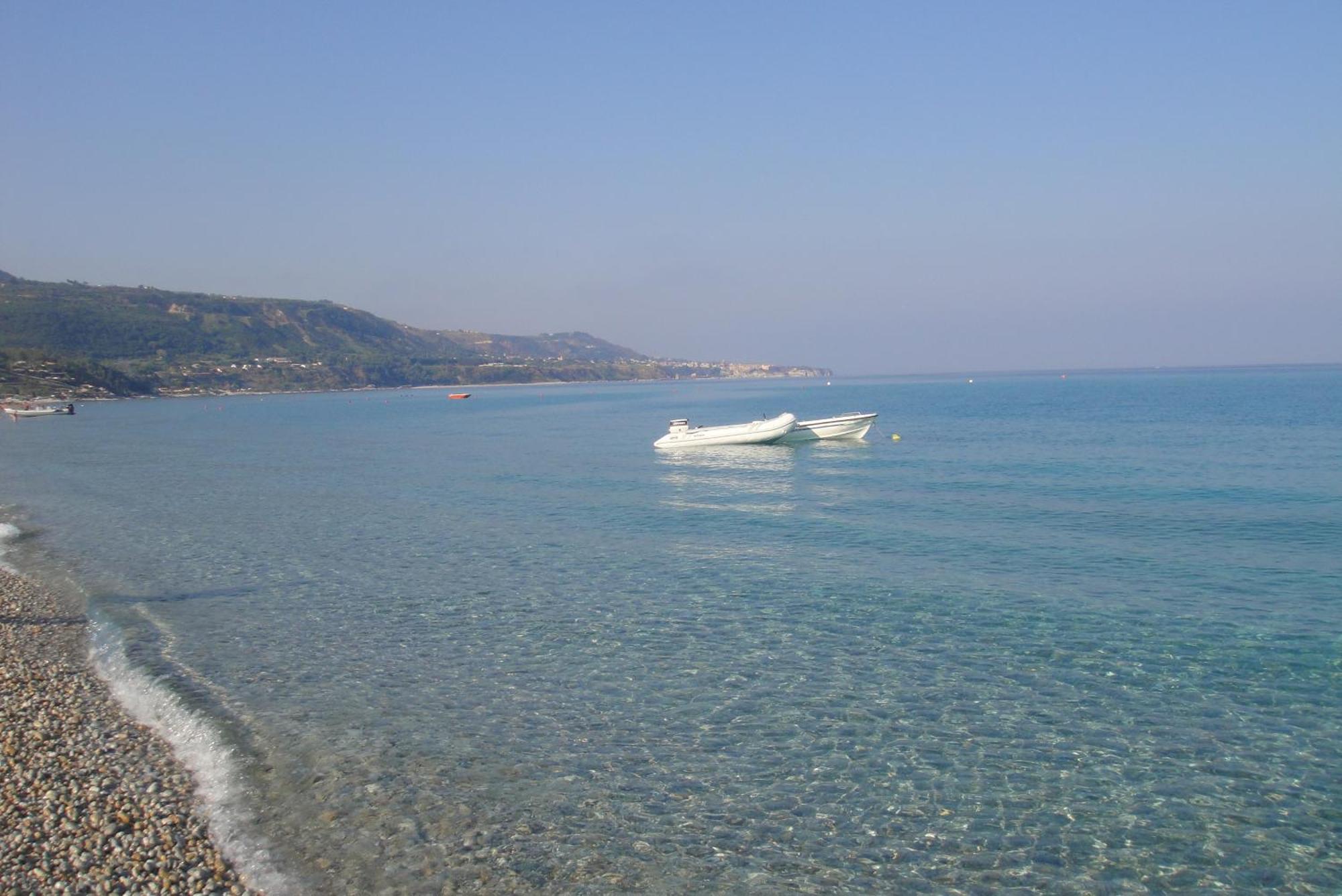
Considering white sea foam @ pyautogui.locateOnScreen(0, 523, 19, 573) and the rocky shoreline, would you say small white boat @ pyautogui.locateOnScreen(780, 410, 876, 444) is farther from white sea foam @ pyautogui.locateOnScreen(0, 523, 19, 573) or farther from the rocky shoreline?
the rocky shoreline

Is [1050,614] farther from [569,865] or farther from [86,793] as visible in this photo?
[86,793]

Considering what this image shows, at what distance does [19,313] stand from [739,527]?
224911 millimetres

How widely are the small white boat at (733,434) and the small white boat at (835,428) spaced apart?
1.24 m

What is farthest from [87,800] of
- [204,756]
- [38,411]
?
[38,411]

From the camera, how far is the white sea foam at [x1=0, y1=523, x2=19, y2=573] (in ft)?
70.9

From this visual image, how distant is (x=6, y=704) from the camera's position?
472 inches

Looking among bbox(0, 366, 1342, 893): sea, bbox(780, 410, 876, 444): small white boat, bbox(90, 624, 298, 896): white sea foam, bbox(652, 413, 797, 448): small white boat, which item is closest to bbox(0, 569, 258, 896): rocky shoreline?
bbox(90, 624, 298, 896): white sea foam

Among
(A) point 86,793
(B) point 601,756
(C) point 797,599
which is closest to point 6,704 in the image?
(A) point 86,793

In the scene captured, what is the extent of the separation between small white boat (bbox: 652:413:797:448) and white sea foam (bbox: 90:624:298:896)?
37.5 metres

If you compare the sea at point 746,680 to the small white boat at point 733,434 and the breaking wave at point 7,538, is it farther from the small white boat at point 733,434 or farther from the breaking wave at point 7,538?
the small white boat at point 733,434

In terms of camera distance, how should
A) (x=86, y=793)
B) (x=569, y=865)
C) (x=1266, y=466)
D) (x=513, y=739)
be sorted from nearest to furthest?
(x=569, y=865), (x=86, y=793), (x=513, y=739), (x=1266, y=466)

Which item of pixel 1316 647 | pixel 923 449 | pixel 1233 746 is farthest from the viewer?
pixel 923 449

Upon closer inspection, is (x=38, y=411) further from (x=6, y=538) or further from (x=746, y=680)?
(x=746, y=680)

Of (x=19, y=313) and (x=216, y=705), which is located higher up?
(x=19, y=313)
